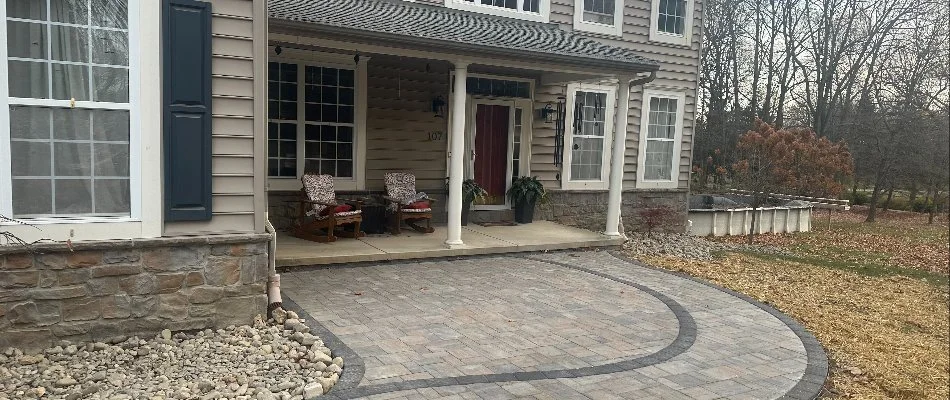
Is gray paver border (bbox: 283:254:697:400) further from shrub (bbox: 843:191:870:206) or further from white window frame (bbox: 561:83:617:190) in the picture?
shrub (bbox: 843:191:870:206)

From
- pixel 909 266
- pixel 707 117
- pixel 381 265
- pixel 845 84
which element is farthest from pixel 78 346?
pixel 845 84

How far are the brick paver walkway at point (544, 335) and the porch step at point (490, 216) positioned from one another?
104 inches

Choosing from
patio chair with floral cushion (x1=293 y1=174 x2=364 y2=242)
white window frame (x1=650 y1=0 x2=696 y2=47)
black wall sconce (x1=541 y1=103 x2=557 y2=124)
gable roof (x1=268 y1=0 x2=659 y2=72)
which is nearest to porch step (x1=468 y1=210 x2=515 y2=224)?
black wall sconce (x1=541 y1=103 x2=557 y2=124)

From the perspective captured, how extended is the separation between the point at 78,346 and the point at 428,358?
7.57 ft

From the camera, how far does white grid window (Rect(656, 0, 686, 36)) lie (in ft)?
Answer: 34.7

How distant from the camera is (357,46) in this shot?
20.9ft

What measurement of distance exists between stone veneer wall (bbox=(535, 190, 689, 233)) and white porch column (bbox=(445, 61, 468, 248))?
3.03 metres

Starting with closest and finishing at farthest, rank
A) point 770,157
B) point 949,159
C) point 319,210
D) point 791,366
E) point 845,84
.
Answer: point 791,366 < point 319,210 < point 770,157 < point 949,159 < point 845,84

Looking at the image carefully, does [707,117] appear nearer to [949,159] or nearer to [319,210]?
[949,159]

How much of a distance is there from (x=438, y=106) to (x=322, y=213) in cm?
252

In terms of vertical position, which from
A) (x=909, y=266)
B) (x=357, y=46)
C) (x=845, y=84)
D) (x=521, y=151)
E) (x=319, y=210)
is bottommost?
(x=909, y=266)

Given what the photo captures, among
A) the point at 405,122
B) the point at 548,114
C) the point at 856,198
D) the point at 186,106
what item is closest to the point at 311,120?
the point at 405,122

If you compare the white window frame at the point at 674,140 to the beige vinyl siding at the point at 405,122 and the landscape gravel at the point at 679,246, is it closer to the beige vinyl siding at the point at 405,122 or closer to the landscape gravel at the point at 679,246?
the landscape gravel at the point at 679,246

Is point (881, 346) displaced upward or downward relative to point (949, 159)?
downward
